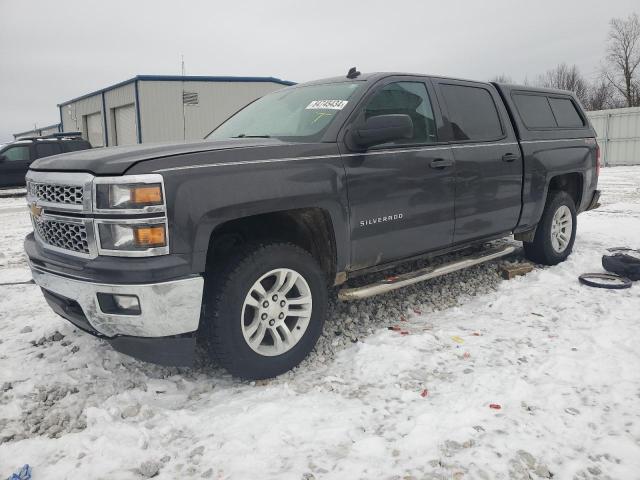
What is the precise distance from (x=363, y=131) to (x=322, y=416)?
178 cm

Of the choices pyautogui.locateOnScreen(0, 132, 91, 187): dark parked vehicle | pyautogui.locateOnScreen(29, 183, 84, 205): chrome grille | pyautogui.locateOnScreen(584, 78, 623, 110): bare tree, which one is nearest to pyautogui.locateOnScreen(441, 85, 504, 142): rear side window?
pyautogui.locateOnScreen(29, 183, 84, 205): chrome grille

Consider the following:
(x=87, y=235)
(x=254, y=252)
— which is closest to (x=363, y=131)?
(x=254, y=252)

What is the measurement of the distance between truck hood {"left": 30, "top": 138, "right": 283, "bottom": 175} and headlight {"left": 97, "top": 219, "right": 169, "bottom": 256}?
0.28 metres

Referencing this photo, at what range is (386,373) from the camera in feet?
10.3

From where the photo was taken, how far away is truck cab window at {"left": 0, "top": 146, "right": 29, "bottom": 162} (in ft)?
49.5

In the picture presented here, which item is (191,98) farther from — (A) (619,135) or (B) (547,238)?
(B) (547,238)

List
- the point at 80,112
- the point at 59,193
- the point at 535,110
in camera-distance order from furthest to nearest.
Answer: the point at 80,112, the point at 535,110, the point at 59,193

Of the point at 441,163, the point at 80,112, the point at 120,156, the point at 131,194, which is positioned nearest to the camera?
the point at 131,194

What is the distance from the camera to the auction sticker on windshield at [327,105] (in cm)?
350

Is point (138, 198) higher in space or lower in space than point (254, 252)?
higher

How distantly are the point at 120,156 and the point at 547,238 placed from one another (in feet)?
14.6

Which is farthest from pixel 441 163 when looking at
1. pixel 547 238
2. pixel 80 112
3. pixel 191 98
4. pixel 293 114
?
pixel 80 112

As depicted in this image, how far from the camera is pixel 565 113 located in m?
5.71

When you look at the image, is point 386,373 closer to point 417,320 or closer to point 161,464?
point 417,320
